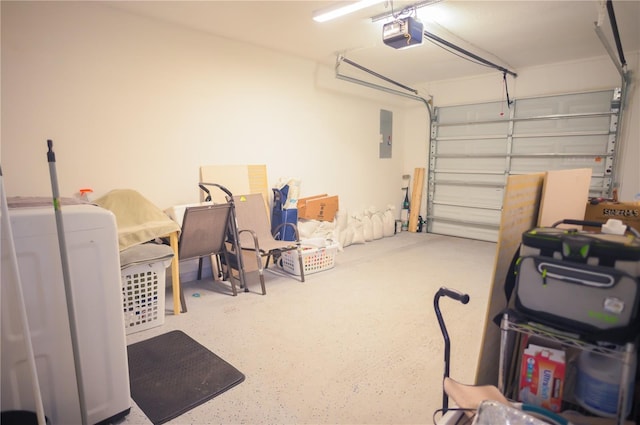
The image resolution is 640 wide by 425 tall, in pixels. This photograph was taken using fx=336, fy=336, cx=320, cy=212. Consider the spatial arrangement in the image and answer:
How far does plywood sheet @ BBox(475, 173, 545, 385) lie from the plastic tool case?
19 cm

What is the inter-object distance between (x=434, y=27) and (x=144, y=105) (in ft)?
10.4

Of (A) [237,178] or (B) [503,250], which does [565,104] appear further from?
(A) [237,178]

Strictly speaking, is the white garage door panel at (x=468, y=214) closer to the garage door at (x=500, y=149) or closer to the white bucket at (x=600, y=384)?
the garage door at (x=500, y=149)

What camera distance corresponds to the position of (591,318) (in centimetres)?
120

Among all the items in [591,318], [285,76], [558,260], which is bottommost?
[591,318]

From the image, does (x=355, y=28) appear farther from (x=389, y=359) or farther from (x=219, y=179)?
(x=389, y=359)

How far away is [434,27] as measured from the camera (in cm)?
367

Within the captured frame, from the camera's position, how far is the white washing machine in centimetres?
139

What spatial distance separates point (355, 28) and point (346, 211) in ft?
8.80

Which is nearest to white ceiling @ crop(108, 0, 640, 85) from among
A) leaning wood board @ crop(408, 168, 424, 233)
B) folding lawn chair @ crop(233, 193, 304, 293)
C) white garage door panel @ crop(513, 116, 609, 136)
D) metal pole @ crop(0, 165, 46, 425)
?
white garage door panel @ crop(513, 116, 609, 136)

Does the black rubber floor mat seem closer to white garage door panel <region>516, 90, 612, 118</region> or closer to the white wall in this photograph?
the white wall

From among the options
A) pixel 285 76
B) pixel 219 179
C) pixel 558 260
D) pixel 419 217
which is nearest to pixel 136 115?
pixel 219 179

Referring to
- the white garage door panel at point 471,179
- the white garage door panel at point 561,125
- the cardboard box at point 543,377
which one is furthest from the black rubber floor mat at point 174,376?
the white garage door panel at point 561,125

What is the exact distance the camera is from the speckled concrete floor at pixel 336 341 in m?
1.84
